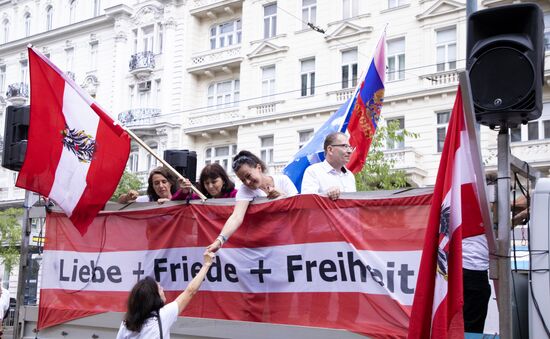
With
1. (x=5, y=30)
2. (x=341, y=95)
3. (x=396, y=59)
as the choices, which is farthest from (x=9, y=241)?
(x=396, y=59)

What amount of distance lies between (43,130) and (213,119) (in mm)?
25802

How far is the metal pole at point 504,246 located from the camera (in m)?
3.99

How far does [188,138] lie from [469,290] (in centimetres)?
2913

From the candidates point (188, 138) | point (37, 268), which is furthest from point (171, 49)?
point (37, 268)

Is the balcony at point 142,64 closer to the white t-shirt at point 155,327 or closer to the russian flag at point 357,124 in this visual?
the russian flag at point 357,124

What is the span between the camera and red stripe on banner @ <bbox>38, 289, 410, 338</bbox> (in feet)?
14.9

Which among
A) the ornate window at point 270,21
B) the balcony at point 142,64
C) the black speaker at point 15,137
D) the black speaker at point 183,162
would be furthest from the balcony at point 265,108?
the black speaker at point 15,137

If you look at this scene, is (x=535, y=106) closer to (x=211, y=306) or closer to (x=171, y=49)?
(x=211, y=306)

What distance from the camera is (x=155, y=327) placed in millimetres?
4684

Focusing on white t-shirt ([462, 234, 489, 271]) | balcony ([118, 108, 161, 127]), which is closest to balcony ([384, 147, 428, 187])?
balcony ([118, 108, 161, 127])

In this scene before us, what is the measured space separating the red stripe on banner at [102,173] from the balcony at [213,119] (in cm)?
2454

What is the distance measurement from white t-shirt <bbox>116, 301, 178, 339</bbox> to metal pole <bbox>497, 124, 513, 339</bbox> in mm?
2227

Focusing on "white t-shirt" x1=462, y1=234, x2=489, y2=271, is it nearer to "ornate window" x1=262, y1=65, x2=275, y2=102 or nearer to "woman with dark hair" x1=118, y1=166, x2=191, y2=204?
"woman with dark hair" x1=118, y1=166, x2=191, y2=204

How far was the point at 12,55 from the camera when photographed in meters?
42.3
